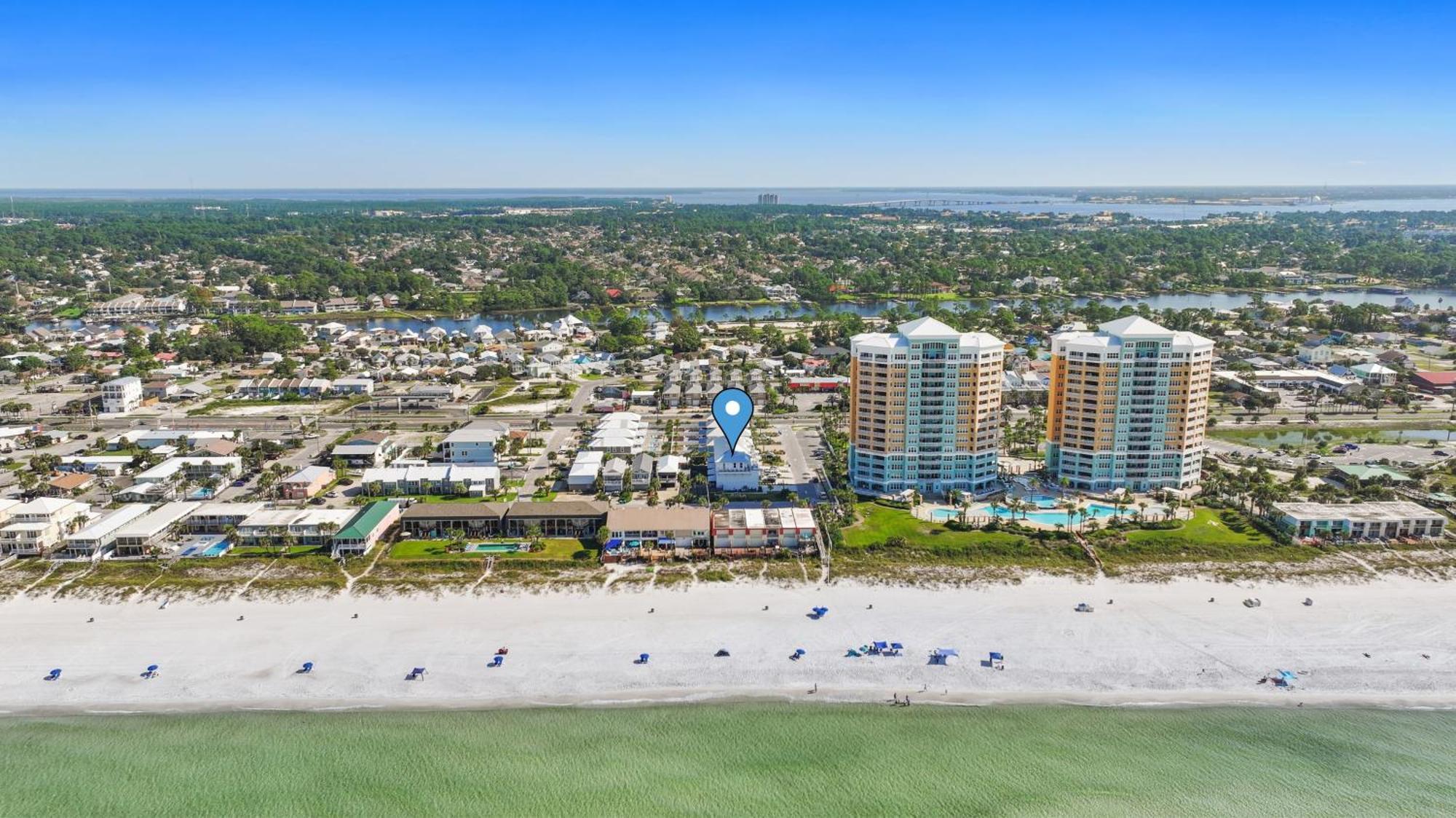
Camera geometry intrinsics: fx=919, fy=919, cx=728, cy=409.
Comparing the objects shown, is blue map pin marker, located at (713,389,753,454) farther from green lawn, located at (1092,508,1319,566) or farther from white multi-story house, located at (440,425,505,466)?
green lawn, located at (1092,508,1319,566)

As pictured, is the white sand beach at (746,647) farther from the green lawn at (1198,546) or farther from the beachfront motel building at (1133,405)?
the beachfront motel building at (1133,405)

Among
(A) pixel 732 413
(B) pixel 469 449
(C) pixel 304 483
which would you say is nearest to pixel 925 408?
(A) pixel 732 413

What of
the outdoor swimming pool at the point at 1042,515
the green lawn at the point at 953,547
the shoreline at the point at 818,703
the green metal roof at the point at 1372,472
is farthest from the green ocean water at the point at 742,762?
the green metal roof at the point at 1372,472

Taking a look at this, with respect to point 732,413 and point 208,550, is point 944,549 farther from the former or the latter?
point 208,550

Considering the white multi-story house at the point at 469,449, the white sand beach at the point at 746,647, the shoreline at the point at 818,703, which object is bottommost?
the shoreline at the point at 818,703

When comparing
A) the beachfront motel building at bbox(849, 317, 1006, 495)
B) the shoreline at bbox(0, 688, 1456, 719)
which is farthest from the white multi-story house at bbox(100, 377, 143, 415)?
the beachfront motel building at bbox(849, 317, 1006, 495)

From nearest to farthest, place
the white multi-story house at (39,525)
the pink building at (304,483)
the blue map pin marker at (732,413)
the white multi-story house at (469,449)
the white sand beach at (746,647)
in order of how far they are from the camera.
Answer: the white sand beach at (746,647) < the white multi-story house at (39,525) < the pink building at (304,483) < the blue map pin marker at (732,413) < the white multi-story house at (469,449)

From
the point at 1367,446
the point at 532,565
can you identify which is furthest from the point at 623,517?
the point at 1367,446
